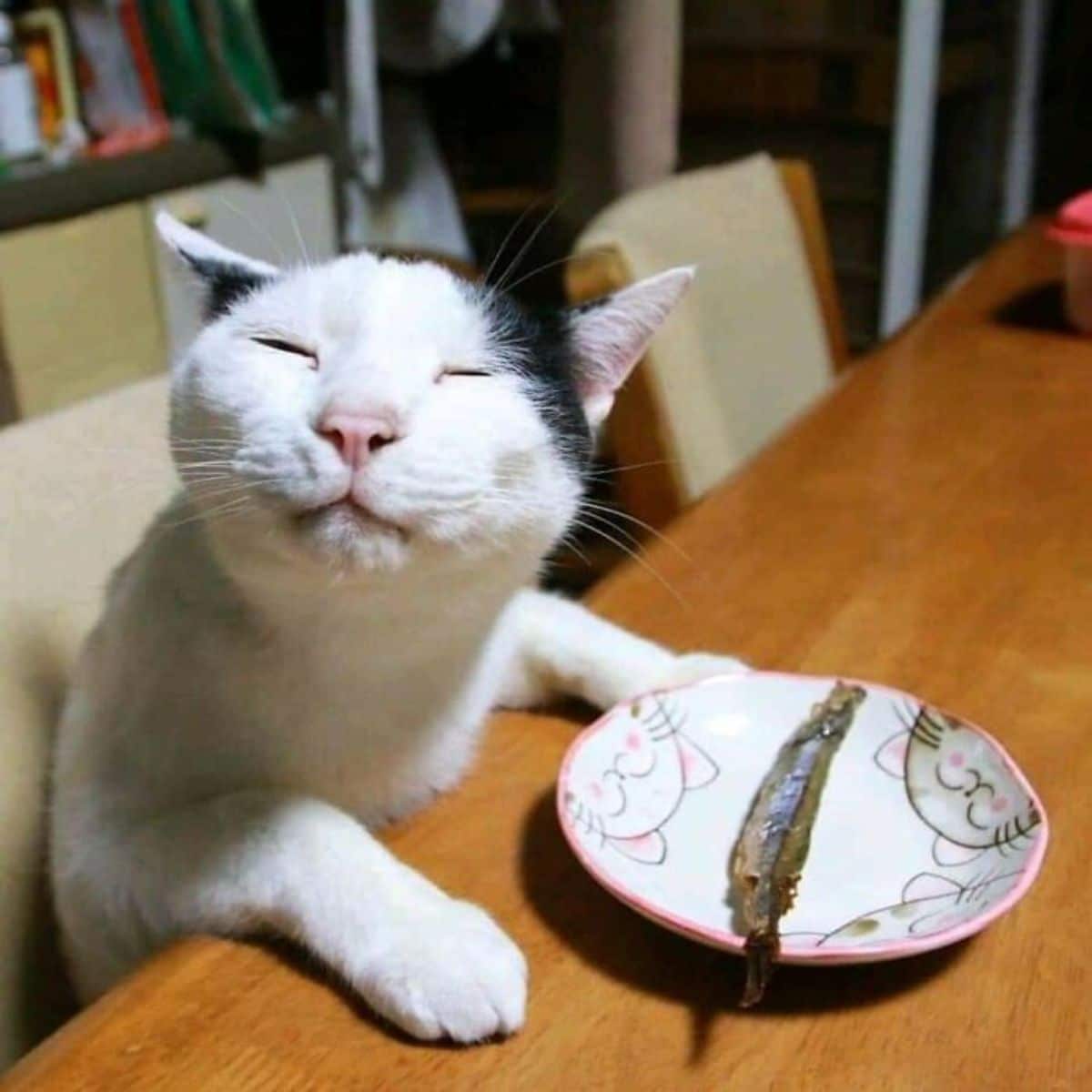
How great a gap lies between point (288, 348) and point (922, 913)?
43 centimetres

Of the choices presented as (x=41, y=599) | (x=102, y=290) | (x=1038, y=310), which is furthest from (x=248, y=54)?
(x=41, y=599)

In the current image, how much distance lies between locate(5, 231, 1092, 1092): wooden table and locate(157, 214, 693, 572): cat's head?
8.1 inches

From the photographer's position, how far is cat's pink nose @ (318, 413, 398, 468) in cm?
57

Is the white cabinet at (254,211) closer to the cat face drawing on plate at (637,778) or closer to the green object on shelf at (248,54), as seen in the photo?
the green object on shelf at (248,54)

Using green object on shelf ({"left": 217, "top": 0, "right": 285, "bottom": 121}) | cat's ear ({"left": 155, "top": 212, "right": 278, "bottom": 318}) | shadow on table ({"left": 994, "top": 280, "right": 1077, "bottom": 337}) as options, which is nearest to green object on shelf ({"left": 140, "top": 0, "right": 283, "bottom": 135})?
green object on shelf ({"left": 217, "top": 0, "right": 285, "bottom": 121})

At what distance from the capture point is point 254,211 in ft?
7.13

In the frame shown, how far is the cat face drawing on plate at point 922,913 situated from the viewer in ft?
1.99

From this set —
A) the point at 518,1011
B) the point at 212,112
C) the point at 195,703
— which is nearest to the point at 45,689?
the point at 195,703

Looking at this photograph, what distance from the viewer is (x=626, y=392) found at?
1274 millimetres

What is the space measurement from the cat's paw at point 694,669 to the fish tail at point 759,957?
26cm

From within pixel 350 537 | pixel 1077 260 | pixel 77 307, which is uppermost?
pixel 350 537

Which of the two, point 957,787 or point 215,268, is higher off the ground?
point 215,268

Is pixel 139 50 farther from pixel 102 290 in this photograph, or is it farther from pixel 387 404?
pixel 387 404

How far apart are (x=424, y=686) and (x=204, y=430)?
0.22 metres
